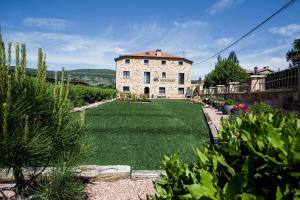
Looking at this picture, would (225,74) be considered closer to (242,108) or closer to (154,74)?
(154,74)

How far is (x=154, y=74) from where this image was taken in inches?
1969

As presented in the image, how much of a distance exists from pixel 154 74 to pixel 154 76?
44cm

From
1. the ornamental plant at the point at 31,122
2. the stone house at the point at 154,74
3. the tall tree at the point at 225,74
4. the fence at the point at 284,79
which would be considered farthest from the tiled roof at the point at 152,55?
the ornamental plant at the point at 31,122

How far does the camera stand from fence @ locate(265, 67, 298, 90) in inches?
356

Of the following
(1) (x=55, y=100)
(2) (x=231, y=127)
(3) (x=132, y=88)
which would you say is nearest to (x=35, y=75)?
(1) (x=55, y=100)

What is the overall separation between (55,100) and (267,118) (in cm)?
211

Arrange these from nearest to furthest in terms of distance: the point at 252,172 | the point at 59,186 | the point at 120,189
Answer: the point at 252,172, the point at 59,186, the point at 120,189

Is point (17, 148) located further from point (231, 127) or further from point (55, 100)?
point (231, 127)

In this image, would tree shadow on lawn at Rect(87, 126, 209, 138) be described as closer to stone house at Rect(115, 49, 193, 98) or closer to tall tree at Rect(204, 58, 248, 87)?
stone house at Rect(115, 49, 193, 98)

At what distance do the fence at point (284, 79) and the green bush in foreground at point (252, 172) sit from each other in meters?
8.34

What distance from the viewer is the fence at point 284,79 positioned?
9.05m

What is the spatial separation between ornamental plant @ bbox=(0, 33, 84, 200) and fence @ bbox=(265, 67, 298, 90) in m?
8.10

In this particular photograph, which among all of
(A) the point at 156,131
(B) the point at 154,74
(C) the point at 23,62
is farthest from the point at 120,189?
(B) the point at 154,74

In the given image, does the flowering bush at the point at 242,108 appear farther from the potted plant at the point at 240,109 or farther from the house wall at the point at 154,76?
the house wall at the point at 154,76
